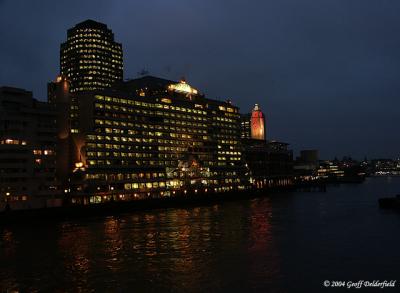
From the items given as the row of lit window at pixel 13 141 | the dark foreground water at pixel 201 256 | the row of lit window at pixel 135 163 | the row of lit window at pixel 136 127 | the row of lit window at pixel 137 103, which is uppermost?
the row of lit window at pixel 137 103

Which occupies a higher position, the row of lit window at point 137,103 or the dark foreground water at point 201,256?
the row of lit window at point 137,103

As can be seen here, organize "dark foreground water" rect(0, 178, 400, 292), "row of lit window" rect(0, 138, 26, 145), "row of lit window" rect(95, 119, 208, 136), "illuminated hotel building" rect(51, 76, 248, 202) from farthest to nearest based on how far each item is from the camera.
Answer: "row of lit window" rect(95, 119, 208, 136) < "illuminated hotel building" rect(51, 76, 248, 202) < "row of lit window" rect(0, 138, 26, 145) < "dark foreground water" rect(0, 178, 400, 292)

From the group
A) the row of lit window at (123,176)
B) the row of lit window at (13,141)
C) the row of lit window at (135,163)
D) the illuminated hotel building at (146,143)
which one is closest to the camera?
the row of lit window at (13,141)

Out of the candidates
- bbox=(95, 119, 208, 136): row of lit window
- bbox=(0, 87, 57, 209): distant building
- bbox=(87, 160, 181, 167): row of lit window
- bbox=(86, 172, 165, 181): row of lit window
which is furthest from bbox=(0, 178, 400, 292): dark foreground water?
bbox=(95, 119, 208, 136): row of lit window

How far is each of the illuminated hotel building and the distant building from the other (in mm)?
19319

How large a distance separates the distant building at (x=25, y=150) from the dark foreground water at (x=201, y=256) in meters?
19.7

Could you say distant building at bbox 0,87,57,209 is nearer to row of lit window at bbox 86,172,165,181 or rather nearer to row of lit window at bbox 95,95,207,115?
row of lit window at bbox 86,172,165,181

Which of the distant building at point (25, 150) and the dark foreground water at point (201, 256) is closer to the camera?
the dark foreground water at point (201, 256)

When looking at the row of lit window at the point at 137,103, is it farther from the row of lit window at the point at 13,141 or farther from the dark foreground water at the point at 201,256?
the dark foreground water at the point at 201,256

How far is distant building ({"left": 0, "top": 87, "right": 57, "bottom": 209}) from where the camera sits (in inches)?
3962

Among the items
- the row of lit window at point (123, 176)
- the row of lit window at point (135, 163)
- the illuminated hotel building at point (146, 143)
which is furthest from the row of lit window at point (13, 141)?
the row of lit window at point (135, 163)

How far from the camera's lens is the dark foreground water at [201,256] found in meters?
41.2

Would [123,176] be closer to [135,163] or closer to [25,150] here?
[135,163]

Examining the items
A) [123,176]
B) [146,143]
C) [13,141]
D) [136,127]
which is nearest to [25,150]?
[13,141]
